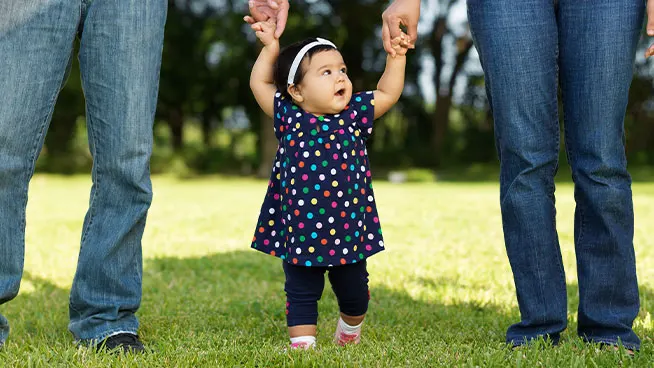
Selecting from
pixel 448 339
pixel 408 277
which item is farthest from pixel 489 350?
pixel 408 277

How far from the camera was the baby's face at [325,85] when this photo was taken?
114 inches

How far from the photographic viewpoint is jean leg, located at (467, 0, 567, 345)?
2.66 m

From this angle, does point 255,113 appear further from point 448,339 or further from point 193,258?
point 448,339

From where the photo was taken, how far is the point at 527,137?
2699 mm

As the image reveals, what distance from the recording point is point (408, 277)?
4.82 m

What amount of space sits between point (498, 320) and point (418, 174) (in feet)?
52.1

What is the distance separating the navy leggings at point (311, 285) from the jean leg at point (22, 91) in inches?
38.9

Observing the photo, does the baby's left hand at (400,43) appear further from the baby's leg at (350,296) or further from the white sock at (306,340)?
the white sock at (306,340)

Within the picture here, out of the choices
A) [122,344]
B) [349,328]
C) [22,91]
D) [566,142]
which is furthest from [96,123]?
[566,142]

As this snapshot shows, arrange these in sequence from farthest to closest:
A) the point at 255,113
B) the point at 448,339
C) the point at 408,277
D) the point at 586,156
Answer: the point at 255,113
the point at 408,277
the point at 448,339
the point at 586,156

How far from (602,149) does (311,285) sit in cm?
117

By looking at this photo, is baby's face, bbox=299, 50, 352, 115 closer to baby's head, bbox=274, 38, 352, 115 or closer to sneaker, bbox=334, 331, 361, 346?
baby's head, bbox=274, 38, 352, 115

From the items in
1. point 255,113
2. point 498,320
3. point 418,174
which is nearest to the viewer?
point 498,320

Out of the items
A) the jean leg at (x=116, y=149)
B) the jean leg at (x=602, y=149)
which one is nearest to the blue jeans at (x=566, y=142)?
the jean leg at (x=602, y=149)
